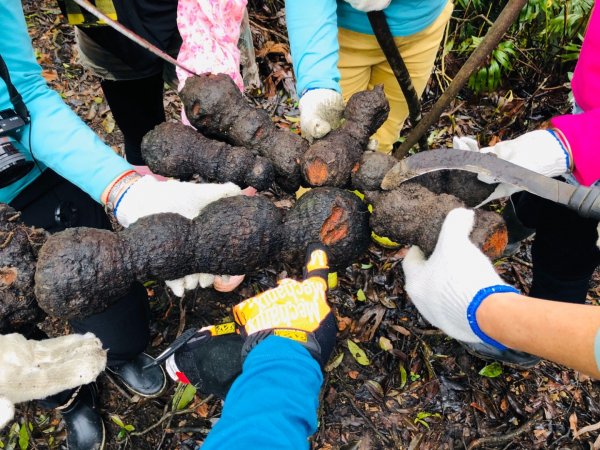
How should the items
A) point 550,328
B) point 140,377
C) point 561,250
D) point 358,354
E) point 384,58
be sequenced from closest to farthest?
point 550,328
point 561,250
point 140,377
point 384,58
point 358,354

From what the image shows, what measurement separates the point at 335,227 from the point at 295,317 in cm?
48

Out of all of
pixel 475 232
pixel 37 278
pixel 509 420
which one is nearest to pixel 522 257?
pixel 509 420

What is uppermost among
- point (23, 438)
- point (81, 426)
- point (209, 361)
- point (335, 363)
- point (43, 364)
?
point (43, 364)

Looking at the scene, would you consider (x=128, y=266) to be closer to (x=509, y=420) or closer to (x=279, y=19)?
(x=509, y=420)

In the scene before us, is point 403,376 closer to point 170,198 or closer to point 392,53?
point 170,198

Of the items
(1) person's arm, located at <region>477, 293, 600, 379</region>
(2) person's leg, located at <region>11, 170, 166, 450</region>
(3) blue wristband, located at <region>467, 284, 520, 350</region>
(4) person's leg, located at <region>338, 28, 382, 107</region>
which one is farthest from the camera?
(4) person's leg, located at <region>338, 28, 382, 107</region>

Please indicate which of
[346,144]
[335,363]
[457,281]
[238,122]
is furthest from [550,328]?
[335,363]

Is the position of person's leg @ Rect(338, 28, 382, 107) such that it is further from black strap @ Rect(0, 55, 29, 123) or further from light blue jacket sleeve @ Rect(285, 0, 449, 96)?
black strap @ Rect(0, 55, 29, 123)

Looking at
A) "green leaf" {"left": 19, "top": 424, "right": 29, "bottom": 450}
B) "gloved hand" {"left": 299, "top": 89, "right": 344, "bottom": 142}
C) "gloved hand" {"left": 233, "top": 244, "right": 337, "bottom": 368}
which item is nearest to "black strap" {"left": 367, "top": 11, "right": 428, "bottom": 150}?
"gloved hand" {"left": 299, "top": 89, "right": 344, "bottom": 142}

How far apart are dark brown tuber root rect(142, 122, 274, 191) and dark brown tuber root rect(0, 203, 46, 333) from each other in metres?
0.62

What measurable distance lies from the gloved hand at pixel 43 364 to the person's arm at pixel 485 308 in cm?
143

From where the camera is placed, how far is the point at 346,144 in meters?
2.06

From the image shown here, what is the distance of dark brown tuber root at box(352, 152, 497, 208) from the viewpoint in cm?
196

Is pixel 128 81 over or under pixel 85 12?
under
